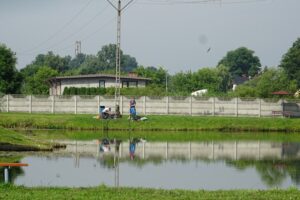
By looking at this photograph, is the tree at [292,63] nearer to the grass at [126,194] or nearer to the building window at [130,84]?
the building window at [130,84]

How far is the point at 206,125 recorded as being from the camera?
180ft

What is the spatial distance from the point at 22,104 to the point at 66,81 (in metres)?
21.8

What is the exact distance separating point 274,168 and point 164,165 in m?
4.97

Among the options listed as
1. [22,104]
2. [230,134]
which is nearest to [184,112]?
[230,134]

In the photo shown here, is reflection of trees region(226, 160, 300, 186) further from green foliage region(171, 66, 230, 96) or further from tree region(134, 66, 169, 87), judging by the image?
tree region(134, 66, 169, 87)

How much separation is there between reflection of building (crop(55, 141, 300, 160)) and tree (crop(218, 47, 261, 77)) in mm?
128919

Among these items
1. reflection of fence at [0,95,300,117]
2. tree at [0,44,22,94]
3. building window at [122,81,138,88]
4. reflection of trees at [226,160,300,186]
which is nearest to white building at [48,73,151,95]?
building window at [122,81,138,88]

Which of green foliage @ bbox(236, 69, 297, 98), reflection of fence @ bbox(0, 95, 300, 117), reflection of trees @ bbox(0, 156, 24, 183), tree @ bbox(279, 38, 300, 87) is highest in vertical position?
tree @ bbox(279, 38, 300, 87)

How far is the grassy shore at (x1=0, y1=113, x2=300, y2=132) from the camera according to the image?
53.4m

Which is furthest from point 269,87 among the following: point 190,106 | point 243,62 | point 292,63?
point 243,62

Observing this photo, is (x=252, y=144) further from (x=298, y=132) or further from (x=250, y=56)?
(x=250, y=56)

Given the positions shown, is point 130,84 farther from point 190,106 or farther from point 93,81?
point 190,106

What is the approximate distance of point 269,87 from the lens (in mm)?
83188

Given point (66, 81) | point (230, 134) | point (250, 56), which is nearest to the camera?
point (230, 134)
